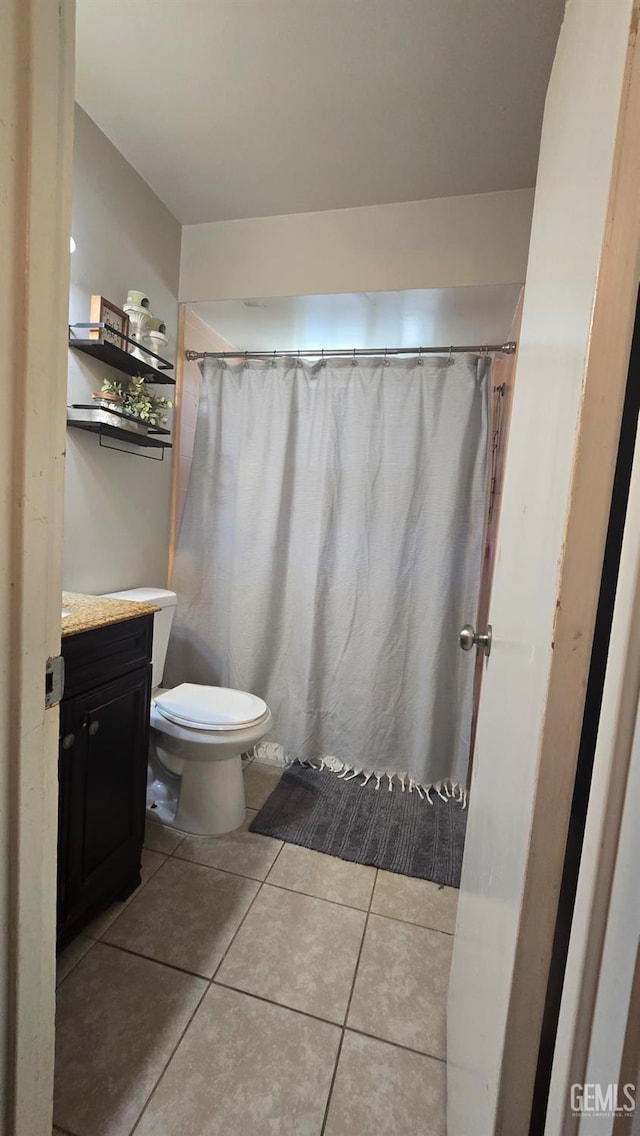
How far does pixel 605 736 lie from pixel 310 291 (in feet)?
6.77

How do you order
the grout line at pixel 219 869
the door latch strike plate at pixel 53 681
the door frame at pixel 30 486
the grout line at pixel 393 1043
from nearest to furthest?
1. the door frame at pixel 30 486
2. the door latch strike plate at pixel 53 681
3. the grout line at pixel 393 1043
4. the grout line at pixel 219 869

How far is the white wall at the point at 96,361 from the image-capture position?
1.55 meters

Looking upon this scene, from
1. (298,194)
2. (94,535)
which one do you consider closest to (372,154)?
(298,194)

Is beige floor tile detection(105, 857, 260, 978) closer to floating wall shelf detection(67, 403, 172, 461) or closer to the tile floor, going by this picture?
the tile floor

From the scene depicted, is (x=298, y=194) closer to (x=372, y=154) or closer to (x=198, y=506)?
(x=372, y=154)

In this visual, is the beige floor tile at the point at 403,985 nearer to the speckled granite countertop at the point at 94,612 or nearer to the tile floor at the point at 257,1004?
the tile floor at the point at 257,1004

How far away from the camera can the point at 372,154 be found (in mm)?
1590

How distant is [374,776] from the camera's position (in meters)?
2.13

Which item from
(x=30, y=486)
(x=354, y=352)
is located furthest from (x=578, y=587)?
(x=354, y=352)

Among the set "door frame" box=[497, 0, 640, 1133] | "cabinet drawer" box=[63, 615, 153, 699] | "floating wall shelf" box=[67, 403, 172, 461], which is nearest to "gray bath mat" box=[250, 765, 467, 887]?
"cabinet drawer" box=[63, 615, 153, 699]

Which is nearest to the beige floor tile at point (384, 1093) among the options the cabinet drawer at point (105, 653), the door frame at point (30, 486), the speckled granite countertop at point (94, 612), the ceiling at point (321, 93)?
the door frame at point (30, 486)

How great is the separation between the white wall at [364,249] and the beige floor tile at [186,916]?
7.42ft

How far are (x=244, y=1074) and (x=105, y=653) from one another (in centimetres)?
98

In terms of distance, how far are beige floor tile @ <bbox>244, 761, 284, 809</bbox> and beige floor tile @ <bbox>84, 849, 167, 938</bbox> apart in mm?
418
